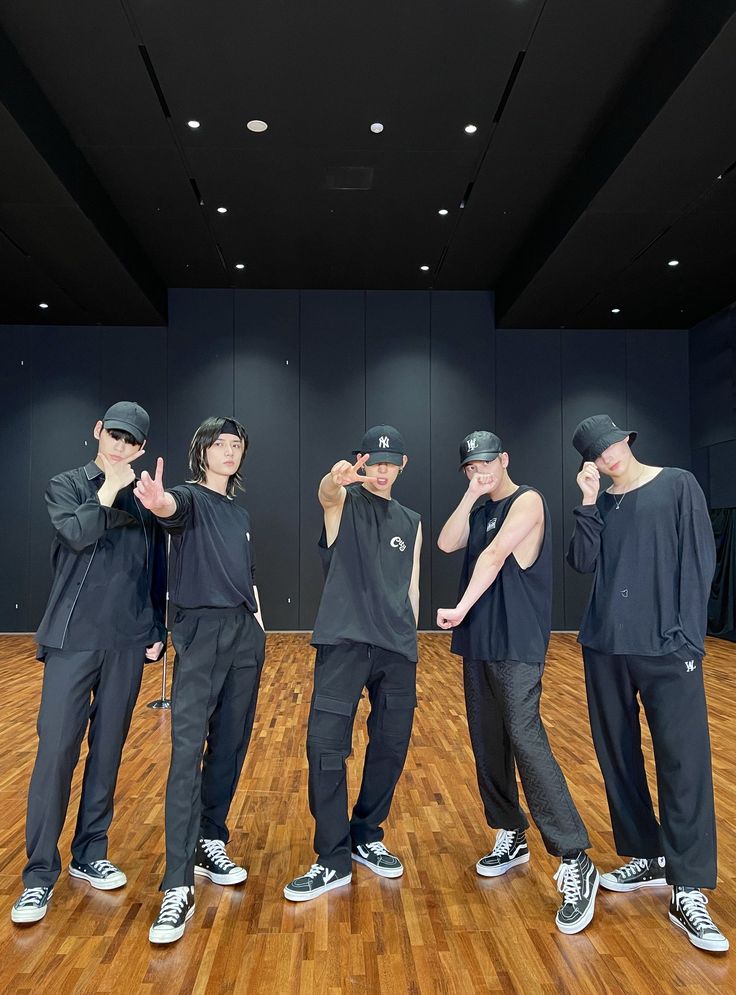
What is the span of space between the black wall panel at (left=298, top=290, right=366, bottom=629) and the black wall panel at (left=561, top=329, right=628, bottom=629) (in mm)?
2814

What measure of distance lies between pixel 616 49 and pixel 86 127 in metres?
4.08

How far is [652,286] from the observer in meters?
8.80

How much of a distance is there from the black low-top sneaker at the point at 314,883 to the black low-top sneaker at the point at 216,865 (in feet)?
0.68

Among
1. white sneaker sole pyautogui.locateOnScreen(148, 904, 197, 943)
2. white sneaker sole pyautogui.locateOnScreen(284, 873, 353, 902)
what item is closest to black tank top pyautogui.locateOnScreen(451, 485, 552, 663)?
Result: white sneaker sole pyautogui.locateOnScreen(284, 873, 353, 902)

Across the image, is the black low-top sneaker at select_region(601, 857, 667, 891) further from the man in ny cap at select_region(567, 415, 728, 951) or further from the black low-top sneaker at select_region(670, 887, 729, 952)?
the black low-top sneaker at select_region(670, 887, 729, 952)

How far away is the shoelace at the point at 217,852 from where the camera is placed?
101 inches

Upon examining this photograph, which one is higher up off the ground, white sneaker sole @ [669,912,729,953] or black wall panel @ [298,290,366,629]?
black wall panel @ [298,290,366,629]

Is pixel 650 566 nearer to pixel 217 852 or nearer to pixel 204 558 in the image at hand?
pixel 204 558

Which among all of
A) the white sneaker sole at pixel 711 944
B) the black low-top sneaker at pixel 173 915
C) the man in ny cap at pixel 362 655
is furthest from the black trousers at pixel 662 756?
the black low-top sneaker at pixel 173 915

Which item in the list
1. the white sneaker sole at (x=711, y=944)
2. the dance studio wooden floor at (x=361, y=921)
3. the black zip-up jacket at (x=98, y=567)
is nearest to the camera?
the dance studio wooden floor at (x=361, y=921)

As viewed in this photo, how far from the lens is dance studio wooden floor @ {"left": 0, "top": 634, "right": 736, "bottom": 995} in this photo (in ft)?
6.50

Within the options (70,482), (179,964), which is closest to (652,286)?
(70,482)

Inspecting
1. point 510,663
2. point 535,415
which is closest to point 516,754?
point 510,663

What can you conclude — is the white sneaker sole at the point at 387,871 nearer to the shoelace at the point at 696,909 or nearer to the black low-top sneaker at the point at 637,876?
the black low-top sneaker at the point at 637,876
